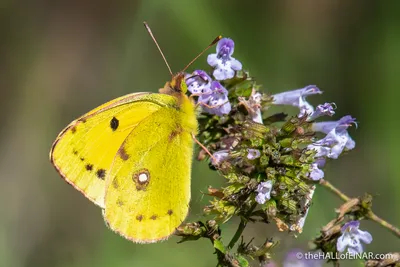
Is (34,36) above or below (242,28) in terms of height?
below

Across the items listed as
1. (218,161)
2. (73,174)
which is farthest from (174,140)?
(73,174)

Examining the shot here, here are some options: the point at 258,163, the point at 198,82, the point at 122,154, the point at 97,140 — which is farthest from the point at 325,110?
the point at 97,140

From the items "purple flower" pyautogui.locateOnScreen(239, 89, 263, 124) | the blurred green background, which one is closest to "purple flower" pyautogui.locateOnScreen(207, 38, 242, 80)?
"purple flower" pyautogui.locateOnScreen(239, 89, 263, 124)

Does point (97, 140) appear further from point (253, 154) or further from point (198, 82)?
point (253, 154)

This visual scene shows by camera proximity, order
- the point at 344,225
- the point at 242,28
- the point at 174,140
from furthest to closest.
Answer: the point at 242,28 → the point at 174,140 → the point at 344,225

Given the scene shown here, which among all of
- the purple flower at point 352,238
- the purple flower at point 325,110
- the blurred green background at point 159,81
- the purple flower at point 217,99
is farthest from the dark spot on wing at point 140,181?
the blurred green background at point 159,81

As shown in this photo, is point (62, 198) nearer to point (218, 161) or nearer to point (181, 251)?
point (181, 251)

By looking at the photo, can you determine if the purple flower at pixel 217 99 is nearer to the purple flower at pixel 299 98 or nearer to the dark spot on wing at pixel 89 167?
the purple flower at pixel 299 98
